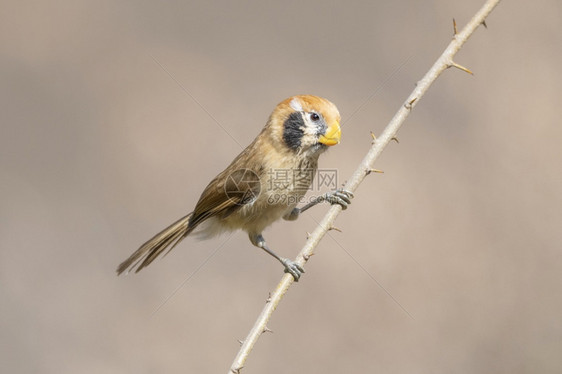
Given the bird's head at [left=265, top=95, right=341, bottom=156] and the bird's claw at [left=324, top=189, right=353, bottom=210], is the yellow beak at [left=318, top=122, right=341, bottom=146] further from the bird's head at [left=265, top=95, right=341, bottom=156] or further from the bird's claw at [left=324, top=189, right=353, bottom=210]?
the bird's claw at [left=324, top=189, right=353, bottom=210]

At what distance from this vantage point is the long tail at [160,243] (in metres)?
3.98

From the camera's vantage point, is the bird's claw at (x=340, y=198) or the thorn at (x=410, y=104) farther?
the bird's claw at (x=340, y=198)

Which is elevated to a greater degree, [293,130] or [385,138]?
[293,130]

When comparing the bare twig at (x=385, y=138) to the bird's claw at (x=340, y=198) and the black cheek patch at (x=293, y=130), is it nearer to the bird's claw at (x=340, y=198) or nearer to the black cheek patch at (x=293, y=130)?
the bird's claw at (x=340, y=198)

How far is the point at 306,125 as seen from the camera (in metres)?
3.75

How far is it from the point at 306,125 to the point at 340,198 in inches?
19.2

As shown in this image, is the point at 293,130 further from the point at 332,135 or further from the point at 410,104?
the point at 410,104

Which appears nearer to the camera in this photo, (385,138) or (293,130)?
(385,138)

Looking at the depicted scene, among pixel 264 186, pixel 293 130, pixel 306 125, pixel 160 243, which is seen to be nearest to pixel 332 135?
pixel 306 125

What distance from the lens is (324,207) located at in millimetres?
5512

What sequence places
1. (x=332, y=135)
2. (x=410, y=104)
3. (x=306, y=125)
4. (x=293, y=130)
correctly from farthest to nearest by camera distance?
(x=293, y=130), (x=306, y=125), (x=332, y=135), (x=410, y=104)

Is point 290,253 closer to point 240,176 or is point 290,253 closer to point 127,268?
point 240,176

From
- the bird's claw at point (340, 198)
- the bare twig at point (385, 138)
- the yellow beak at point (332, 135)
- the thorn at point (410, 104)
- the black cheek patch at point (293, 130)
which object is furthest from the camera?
the black cheek patch at point (293, 130)

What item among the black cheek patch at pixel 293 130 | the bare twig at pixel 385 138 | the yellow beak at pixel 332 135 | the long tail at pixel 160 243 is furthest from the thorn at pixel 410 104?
Result: the long tail at pixel 160 243
